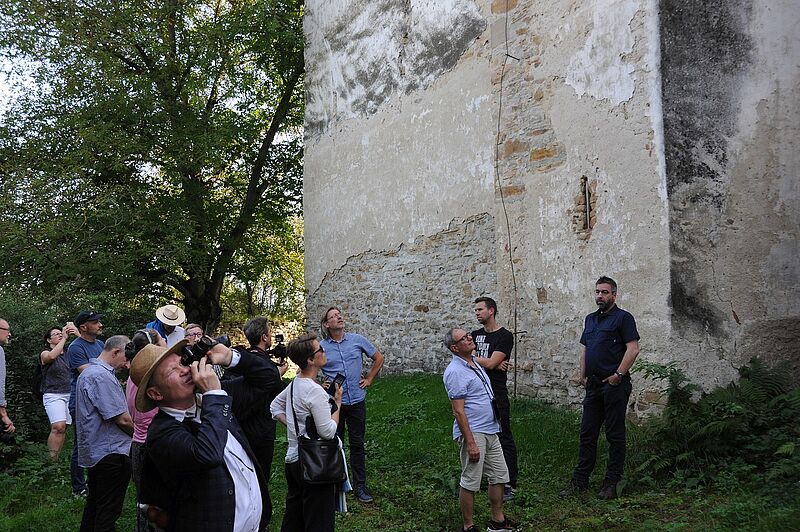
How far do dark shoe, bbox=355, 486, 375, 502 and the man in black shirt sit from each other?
1246 mm

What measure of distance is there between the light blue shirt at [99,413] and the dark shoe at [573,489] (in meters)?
3.65

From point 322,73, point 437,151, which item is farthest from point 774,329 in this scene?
point 322,73

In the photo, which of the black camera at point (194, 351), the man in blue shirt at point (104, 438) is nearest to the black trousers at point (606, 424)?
the man in blue shirt at point (104, 438)

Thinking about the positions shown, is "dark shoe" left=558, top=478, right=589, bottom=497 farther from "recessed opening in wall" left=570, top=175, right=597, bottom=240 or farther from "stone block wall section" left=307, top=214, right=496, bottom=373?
"stone block wall section" left=307, top=214, right=496, bottom=373

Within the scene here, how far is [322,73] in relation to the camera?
50.3ft

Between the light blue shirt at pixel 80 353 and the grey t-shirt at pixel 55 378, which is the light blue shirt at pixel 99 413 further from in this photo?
the grey t-shirt at pixel 55 378

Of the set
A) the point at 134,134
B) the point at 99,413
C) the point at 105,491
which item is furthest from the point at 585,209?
the point at 134,134

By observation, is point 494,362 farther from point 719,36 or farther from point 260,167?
point 260,167

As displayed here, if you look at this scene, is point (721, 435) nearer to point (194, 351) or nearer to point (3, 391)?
point (194, 351)

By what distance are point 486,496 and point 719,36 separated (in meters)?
5.62

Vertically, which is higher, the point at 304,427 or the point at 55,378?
the point at 55,378

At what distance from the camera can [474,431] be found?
18.3 ft

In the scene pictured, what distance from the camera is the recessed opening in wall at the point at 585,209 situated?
8.75 m

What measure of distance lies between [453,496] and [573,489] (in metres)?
1.06
